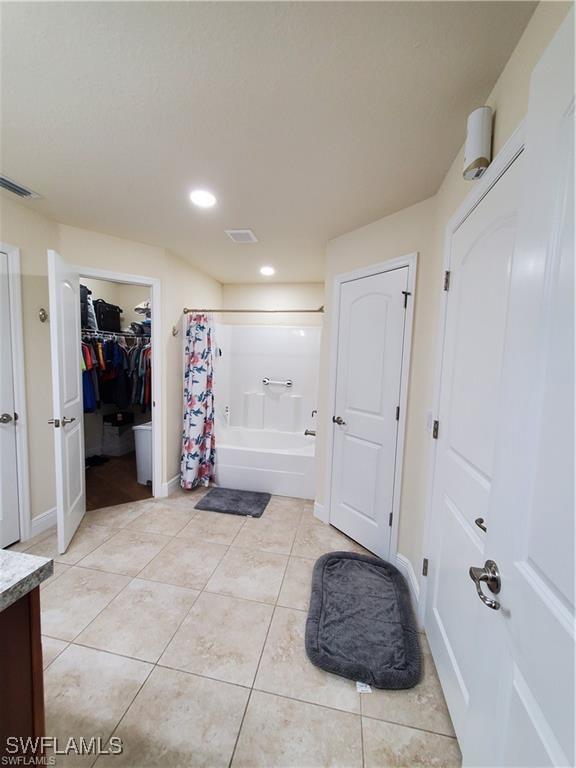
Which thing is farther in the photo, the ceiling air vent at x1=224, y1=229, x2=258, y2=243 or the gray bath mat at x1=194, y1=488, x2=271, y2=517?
the gray bath mat at x1=194, y1=488, x2=271, y2=517

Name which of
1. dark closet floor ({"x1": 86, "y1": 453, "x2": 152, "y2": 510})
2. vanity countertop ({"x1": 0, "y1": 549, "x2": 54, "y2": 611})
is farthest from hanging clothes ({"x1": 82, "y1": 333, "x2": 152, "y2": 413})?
vanity countertop ({"x1": 0, "y1": 549, "x2": 54, "y2": 611})

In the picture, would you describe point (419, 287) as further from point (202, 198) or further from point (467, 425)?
point (202, 198)

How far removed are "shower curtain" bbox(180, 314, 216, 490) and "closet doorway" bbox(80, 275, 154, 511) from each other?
0.39m

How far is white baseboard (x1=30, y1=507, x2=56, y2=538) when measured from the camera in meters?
2.28

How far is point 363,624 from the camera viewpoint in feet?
5.24

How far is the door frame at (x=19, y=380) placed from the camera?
205 cm

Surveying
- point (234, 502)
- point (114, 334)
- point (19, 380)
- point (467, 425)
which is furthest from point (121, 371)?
point (467, 425)

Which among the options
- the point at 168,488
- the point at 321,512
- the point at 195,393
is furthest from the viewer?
the point at 195,393

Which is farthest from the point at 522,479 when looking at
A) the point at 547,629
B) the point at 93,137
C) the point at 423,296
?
the point at 93,137

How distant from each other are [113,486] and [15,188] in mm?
2603

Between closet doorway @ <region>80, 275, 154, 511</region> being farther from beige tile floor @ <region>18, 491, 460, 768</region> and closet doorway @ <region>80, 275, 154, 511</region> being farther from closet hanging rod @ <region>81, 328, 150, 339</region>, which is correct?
beige tile floor @ <region>18, 491, 460, 768</region>

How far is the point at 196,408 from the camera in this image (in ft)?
10.1

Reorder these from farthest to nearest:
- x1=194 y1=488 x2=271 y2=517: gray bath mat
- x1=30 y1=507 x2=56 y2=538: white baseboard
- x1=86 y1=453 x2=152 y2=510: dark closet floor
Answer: x1=86 y1=453 x2=152 y2=510: dark closet floor, x1=194 y1=488 x2=271 y2=517: gray bath mat, x1=30 y1=507 x2=56 y2=538: white baseboard

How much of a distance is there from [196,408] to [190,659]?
2.02 meters
